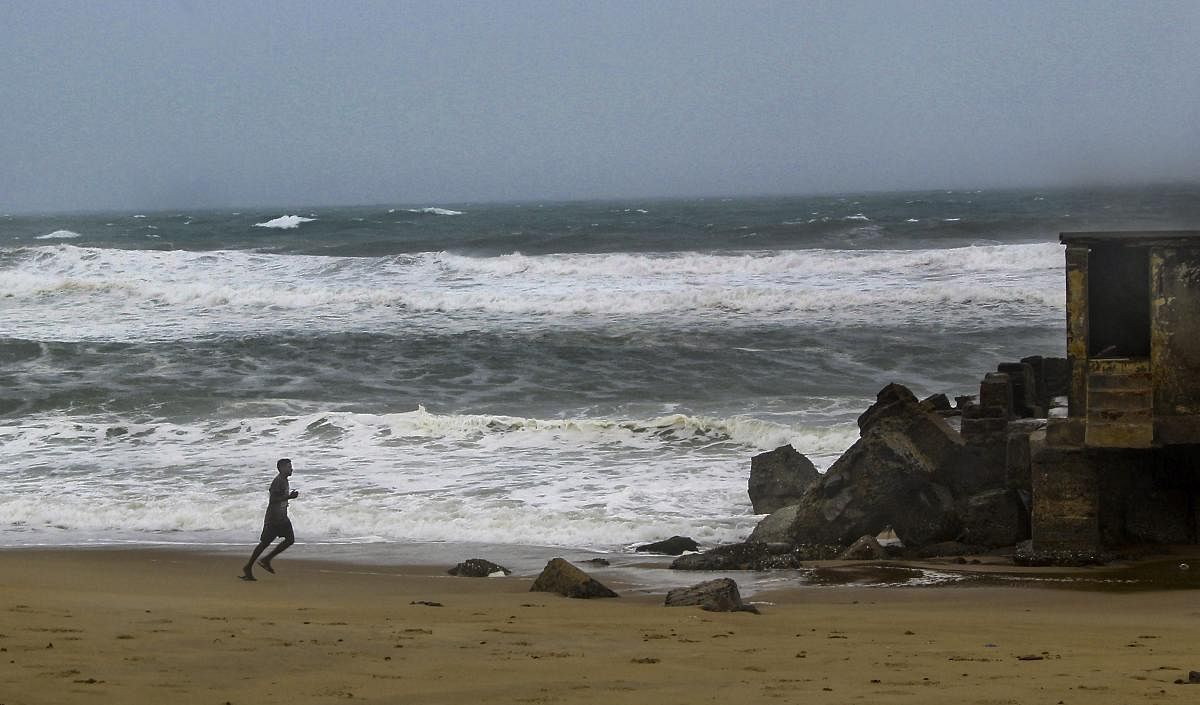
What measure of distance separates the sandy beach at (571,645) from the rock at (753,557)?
428 mm

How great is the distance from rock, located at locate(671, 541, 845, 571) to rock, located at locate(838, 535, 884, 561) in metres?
0.11

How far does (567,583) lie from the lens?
8.82 m

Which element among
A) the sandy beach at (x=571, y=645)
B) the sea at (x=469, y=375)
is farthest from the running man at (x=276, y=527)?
the sea at (x=469, y=375)

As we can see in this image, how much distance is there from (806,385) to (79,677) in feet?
47.1

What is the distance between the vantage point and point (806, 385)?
19.2 metres

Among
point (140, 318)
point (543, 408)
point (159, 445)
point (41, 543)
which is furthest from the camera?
point (140, 318)

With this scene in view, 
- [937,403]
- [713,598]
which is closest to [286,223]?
[937,403]

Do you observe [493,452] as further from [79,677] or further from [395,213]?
[395,213]

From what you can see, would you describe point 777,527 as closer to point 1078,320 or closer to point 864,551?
point 864,551

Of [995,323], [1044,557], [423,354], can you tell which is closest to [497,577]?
[1044,557]

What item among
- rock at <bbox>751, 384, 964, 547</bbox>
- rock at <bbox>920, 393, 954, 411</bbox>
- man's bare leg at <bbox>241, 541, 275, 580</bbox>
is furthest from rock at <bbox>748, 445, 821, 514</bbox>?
man's bare leg at <bbox>241, 541, 275, 580</bbox>

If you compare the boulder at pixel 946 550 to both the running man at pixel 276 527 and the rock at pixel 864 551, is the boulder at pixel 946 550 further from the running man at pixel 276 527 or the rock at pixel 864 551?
the running man at pixel 276 527

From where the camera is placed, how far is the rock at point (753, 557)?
9805mm

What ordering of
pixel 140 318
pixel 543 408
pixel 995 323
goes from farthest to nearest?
1. pixel 140 318
2. pixel 995 323
3. pixel 543 408
